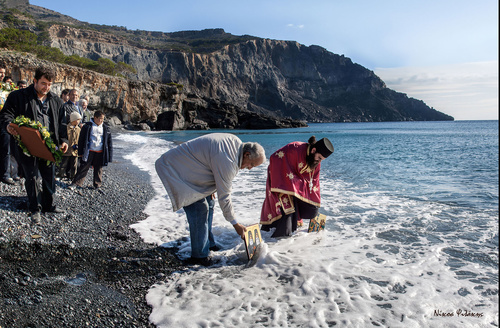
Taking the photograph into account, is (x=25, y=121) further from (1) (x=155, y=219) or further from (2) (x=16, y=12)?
(2) (x=16, y=12)

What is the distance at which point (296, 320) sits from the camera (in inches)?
112

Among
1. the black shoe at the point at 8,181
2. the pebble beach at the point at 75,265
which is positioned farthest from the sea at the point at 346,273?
the black shoe at the point at 8,181

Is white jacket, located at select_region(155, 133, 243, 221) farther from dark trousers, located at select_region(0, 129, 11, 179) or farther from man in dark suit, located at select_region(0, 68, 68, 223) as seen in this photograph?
dark trousers, located at select_region(0, 129, 11, 179)

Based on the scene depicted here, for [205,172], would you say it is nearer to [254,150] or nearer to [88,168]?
[254,150]

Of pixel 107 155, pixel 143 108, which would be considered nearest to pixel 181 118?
pixel 143 108

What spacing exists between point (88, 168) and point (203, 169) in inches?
150

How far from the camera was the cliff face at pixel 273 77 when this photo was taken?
315ft

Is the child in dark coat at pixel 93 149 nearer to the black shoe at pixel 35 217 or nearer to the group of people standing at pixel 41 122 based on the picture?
the group of people standing at pixel 41 122

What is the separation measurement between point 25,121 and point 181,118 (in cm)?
5157

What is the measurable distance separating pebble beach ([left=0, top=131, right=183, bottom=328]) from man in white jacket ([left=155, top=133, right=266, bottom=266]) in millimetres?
636

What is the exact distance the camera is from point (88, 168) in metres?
6.32

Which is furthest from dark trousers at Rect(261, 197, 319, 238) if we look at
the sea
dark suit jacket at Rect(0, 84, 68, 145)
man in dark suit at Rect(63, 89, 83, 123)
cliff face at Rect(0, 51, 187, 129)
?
cliff face at Rect(0, 51, 187, 129)

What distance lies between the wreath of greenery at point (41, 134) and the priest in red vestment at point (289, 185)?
109 inches

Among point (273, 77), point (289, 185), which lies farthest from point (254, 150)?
point (273, 77)
